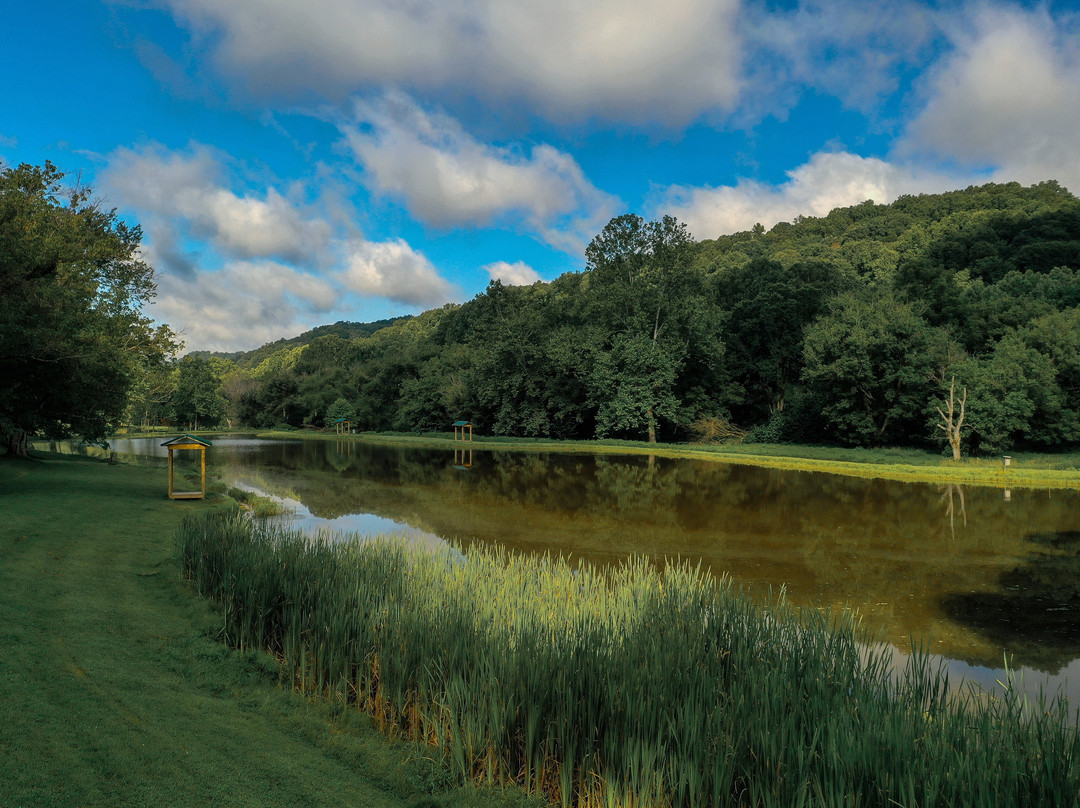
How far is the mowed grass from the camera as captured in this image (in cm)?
425

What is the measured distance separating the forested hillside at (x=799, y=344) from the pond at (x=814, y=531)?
1382 cm

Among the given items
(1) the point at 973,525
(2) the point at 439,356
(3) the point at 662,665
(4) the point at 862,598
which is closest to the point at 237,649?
(3) the point at 662,665

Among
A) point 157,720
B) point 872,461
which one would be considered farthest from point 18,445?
point 872,461

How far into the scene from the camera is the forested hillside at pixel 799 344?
35.3 meters

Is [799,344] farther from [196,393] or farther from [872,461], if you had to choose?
[196,393]

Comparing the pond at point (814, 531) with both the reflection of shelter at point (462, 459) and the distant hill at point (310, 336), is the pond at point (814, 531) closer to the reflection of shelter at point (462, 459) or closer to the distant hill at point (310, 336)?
the reflection of shelter at point (462, 459)

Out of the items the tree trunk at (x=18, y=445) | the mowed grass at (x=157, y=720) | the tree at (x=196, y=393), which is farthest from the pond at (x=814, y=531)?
the tree at (x=196, y=393)

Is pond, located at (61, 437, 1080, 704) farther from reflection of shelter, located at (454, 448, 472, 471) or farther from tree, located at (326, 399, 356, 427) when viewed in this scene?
tree, located at (326, 399, 356, 427)

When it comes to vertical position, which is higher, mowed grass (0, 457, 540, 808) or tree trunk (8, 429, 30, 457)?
tree trunk (8, 429, 30, 457)

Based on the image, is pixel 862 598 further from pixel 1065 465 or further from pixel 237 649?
pixel 1065 465

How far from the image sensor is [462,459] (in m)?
40.6

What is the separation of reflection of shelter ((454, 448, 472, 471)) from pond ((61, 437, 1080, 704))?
7.68ft

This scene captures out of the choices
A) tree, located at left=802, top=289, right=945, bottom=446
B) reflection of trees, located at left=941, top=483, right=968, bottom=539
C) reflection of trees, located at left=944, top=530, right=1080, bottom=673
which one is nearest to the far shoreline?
reflection of trees, located at left=941, top=483, right=968, bottom=539

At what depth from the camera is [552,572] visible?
9961 millimetres
